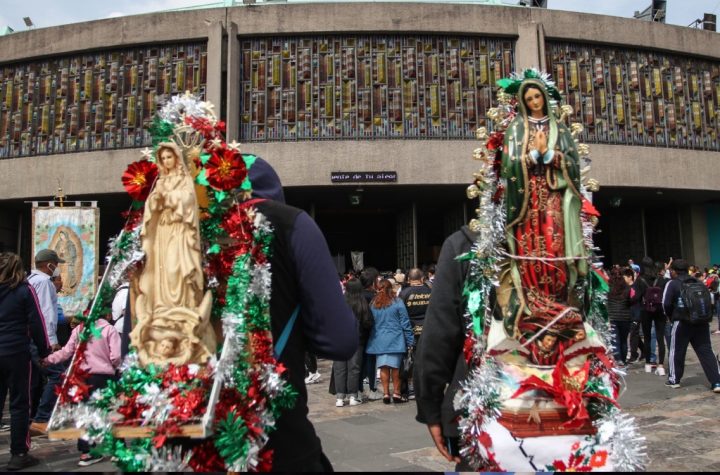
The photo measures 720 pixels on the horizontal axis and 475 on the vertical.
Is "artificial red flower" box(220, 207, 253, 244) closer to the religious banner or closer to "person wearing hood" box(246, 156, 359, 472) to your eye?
"person wearing hood" box(246, 156, 359, 472)

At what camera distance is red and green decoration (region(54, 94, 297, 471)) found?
7.49 ft

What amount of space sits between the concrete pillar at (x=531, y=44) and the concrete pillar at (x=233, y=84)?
9.81m

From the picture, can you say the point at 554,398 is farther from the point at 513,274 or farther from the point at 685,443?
the point at 685,443

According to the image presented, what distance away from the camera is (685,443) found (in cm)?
626

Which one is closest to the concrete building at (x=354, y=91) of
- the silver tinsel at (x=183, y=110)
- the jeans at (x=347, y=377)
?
the jeans at (x=347, y=377)

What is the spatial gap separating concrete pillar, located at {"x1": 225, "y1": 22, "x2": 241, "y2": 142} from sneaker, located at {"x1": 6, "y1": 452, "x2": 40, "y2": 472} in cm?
1536

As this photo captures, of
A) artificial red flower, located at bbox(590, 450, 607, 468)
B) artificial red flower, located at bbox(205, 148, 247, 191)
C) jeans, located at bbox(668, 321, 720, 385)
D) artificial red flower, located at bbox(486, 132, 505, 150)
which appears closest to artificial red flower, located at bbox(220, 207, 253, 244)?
artificial red flower, located at bbox(205, 148, 247, 191)

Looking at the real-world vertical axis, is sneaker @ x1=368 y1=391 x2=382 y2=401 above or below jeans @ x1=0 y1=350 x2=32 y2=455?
below

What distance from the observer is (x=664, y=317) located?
35.7 feet

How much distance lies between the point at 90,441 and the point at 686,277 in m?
9.16

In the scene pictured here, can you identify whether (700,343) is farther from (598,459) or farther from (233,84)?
(233,84)

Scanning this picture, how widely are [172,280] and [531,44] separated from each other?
21093 millimetres

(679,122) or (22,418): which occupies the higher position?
(679,122)

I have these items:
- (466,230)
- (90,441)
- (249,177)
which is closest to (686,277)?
(466,230)
